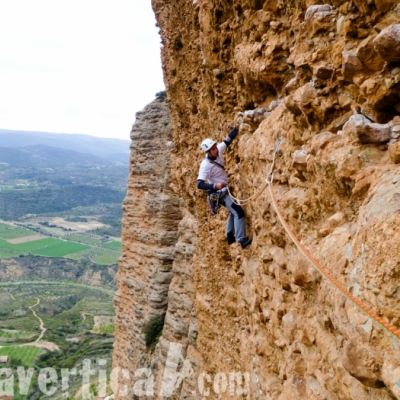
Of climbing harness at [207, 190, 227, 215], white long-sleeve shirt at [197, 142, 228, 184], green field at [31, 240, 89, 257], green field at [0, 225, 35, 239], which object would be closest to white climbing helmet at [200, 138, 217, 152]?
white long-sleeve shirt at [197, 142, 228, 184]

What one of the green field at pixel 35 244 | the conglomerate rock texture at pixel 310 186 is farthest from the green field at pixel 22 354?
the green field at pixel 35 244

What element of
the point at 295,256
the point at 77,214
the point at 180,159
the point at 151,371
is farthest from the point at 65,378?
the point at 77,214

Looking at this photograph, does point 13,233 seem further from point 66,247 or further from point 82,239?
point 66,247

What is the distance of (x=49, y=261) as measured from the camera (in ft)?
257

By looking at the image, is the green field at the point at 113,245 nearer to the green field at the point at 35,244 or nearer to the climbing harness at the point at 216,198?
the green field at the point at 35,244

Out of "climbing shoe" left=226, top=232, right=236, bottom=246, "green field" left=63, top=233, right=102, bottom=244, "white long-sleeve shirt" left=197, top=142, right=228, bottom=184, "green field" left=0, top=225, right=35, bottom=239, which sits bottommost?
"green field" left=0, top=225, right=35, bottom=239

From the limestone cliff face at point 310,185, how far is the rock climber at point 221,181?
0.17m

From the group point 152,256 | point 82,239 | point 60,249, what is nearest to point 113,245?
point 82,239

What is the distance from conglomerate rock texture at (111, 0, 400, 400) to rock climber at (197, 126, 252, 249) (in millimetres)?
151

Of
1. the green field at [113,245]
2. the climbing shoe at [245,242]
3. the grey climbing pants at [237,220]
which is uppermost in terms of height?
the grey climbing pants at [237,220]

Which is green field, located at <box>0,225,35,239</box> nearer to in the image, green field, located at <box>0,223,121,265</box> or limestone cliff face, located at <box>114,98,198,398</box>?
green field, located at <box>0,223,121,265</box>

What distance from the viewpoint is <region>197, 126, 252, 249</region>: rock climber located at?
6.34 metres

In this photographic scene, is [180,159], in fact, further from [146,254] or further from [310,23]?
[310,23]

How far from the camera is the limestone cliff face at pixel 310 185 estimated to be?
9.57 feet
